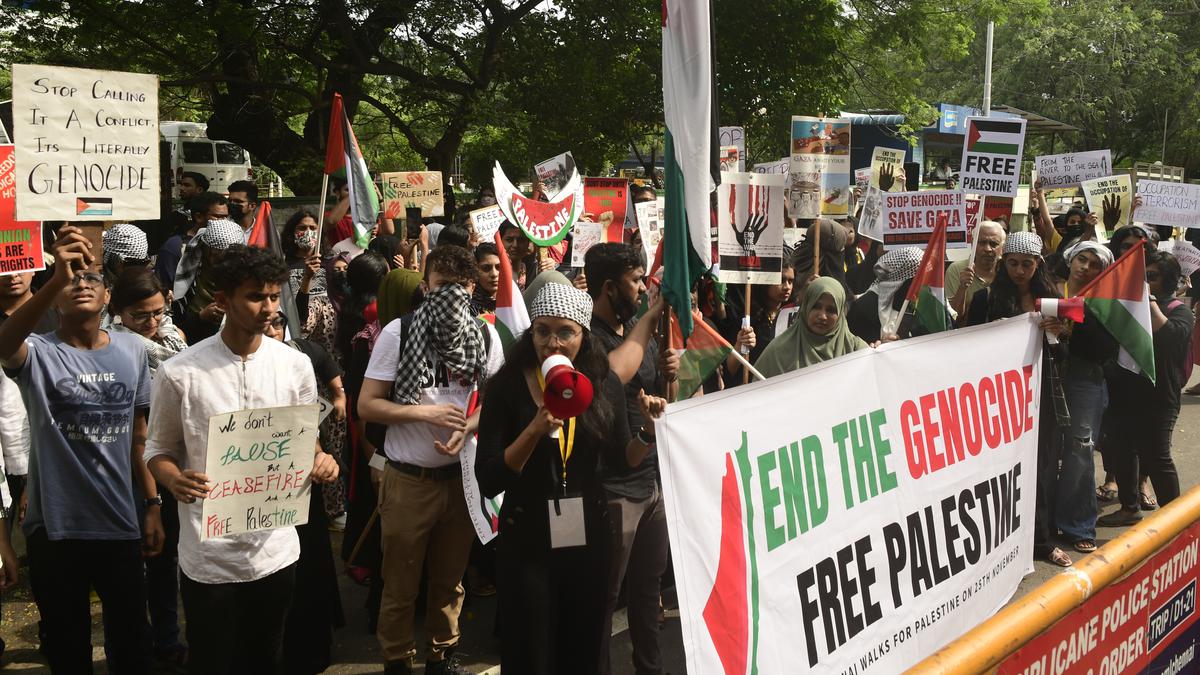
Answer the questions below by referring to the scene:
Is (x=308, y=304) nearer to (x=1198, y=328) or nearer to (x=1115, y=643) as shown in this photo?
(x=1115, y=643)

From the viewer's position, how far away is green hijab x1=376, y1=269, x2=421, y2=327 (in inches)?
213

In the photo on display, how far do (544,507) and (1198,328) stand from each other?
8.80 metres

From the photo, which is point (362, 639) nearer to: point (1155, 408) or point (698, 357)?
point (698, 357)

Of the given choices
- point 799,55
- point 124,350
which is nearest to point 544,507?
point 124,350

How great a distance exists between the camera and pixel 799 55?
16.3 meters

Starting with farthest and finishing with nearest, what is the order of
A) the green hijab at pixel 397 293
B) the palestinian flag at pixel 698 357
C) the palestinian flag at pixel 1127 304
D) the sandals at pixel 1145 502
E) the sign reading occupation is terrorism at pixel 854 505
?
the sandals at pixel 1145 502
the palestinian flag at pixel 1127 304
the green hijab at pixel 397 293
the palestinian flag at pixel 698 357
the sign reading occupation is terrorism at pixel 854 505

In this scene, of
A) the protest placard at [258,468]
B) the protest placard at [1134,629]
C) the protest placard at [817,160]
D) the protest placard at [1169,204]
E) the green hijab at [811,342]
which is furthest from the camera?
the protest placard at [1169,204]

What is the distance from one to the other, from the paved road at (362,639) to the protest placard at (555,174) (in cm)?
385

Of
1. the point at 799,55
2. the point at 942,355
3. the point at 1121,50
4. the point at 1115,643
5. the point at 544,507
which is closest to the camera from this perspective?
the point at 1115,643

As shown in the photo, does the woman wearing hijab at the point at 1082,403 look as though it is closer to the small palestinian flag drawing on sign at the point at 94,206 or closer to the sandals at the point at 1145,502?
A: the sandals at the point at 1145,502

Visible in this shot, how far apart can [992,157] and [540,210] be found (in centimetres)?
326

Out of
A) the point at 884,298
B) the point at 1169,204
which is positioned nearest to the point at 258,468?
the point at 884,298

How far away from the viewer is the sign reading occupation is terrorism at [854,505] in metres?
3.21

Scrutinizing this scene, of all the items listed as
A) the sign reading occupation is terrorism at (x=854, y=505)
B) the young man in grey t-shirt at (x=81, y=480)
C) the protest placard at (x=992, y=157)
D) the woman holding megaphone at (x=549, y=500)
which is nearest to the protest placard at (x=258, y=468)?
the woman holding megaphone at (x=549, y=500)
